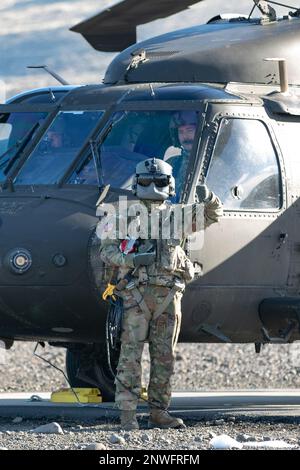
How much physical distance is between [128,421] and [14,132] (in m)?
Answer: 2.95

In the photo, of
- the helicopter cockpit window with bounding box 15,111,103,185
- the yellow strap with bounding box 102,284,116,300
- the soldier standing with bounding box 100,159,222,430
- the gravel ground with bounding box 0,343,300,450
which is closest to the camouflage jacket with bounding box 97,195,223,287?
the soldier standing with bounding box 100,159,222,430

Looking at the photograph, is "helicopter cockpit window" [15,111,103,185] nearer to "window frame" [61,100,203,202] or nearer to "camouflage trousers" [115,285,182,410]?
"window frame" [61,100,203,202]

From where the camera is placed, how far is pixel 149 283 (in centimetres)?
1156

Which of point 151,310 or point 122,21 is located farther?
point 122,21

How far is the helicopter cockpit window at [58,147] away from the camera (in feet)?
41.9

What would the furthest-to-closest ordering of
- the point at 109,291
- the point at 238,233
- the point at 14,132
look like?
the point at 14,132 → the point at 238,233 → the point at 109,291

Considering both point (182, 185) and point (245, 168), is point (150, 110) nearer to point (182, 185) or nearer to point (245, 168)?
point (182, 185)

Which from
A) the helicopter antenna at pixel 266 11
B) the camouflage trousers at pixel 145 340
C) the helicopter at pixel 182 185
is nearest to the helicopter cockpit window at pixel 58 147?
the helicopter at pixel 182 185

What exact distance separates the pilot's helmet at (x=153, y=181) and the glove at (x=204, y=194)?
0.63 ft

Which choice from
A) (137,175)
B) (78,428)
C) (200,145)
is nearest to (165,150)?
(200,145)

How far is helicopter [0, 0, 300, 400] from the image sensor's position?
12.2 m

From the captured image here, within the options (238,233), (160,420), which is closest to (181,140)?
(238,233)

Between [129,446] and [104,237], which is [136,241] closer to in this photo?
[104,237]

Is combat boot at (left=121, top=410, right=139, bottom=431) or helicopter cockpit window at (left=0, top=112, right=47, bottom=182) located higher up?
helicopter cockpit window at (left=0, top=112, right=47, bottom=182)
